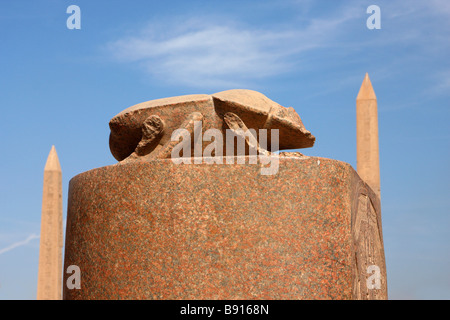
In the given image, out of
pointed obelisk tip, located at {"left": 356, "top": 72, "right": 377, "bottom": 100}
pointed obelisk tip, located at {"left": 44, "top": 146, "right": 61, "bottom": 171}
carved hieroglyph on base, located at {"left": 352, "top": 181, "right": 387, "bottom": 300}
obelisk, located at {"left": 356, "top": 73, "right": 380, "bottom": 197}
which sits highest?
pointed obelisk tip, located at {"left": 356, "top": 72, "right": 377, "bottom": 100}

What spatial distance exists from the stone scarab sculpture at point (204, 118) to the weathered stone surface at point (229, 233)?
1.76 feet

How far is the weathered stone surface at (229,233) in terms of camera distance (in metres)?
3.76

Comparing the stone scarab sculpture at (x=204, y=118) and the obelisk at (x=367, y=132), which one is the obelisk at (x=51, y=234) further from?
the stone scarab sculpture at (x=204, y=118)

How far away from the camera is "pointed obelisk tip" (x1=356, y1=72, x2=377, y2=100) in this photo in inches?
535

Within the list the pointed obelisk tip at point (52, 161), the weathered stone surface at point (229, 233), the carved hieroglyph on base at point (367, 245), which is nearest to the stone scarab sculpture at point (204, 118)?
the weathered stone surface at point (229, 233)

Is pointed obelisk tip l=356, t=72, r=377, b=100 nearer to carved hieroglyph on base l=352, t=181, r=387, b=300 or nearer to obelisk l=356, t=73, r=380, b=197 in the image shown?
obelisk l=356, t=73, r=380, b=197

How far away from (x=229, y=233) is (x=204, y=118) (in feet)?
3.55

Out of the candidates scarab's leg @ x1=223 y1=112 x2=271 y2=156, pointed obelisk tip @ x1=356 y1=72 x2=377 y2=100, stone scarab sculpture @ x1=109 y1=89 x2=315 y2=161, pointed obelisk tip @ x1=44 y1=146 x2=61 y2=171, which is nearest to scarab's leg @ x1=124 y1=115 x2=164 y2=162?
stone scarab sculpture @ x1=109 y1=89 x2=315 y2=161

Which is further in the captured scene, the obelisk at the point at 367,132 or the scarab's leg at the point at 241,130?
the obelisk at the point at 367,132

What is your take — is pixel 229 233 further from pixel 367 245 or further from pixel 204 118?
pixel 367 245

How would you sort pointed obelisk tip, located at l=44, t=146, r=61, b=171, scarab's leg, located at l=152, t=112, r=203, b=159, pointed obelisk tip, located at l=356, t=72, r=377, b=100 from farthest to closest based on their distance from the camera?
1. pointed obelisk tip, located at l=356, t=72, r=377, b=100
2. pointed obelisk tip, located at l=44, t=146, r=61, b=171
3. scarab's leg, located at l=152, t=112, r=203, b=159

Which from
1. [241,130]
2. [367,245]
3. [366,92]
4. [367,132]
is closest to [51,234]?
[367,132]

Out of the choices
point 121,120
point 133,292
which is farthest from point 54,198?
point 133,292
